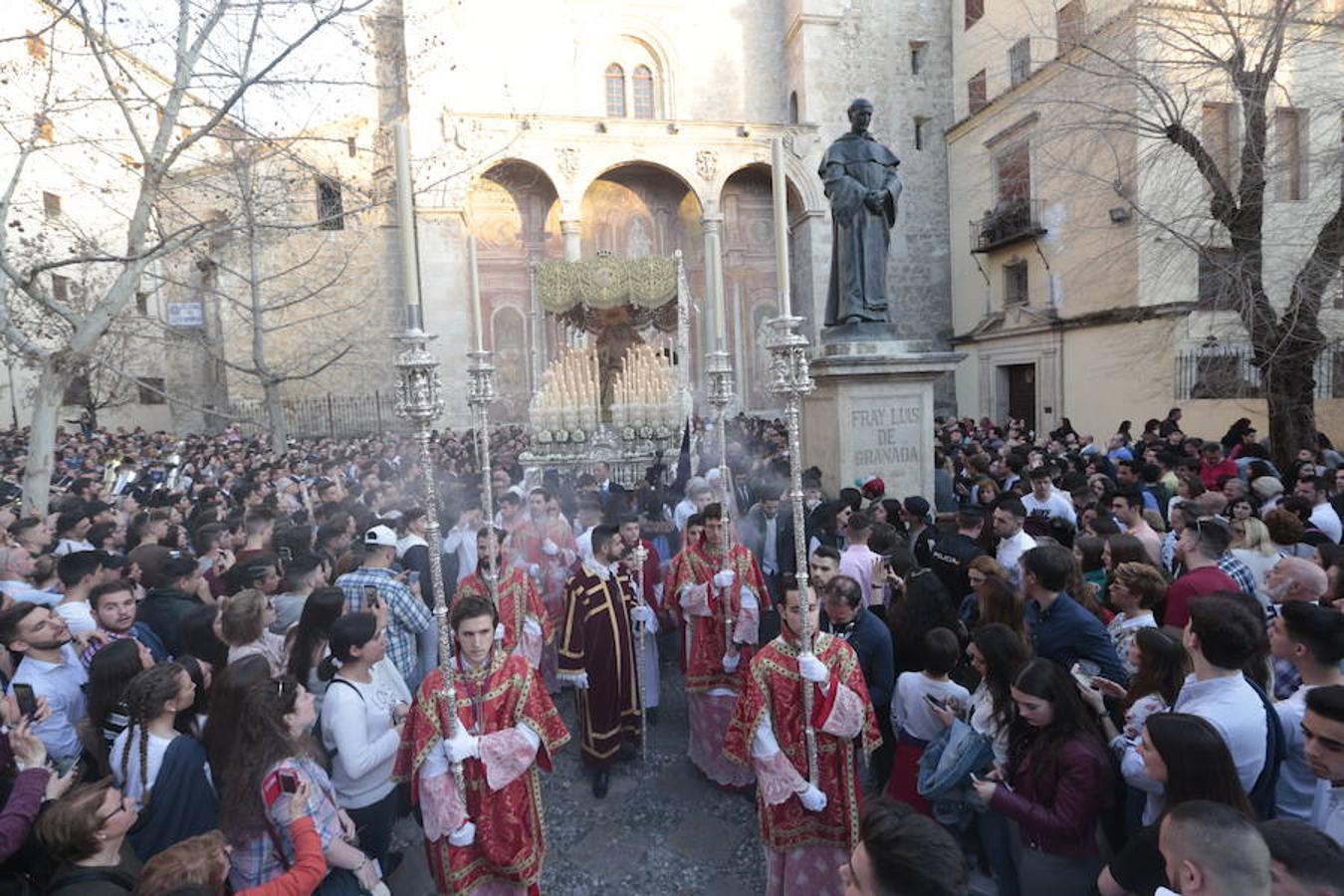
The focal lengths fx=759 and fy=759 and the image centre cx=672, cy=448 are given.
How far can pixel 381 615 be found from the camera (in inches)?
149

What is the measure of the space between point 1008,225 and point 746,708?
21.1m

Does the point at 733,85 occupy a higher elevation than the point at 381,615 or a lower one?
higher

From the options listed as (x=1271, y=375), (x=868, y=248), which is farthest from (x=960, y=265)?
(x=868, y=248)

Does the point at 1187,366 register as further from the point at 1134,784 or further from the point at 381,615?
the point at 381,615

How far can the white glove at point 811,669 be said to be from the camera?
10.6 feet

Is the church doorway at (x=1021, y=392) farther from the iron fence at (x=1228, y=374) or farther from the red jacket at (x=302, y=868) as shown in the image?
the red jacket at (x=302, y=868)

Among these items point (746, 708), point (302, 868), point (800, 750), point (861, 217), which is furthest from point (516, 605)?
point (861, 217)

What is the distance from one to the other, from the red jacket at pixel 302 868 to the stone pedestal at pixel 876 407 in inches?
243

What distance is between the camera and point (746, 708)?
341 cm

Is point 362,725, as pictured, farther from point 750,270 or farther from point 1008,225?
point 750,270

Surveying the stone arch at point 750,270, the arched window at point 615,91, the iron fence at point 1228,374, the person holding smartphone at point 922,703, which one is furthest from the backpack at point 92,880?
the arched window at point 615,91

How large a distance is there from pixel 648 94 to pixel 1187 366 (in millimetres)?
18696

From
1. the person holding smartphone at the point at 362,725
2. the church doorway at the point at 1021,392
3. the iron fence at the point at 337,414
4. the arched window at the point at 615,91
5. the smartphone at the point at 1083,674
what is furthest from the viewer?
the arched window at the point at 615,91

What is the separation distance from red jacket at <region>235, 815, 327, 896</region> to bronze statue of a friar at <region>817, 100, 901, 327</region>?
22.5 feet
